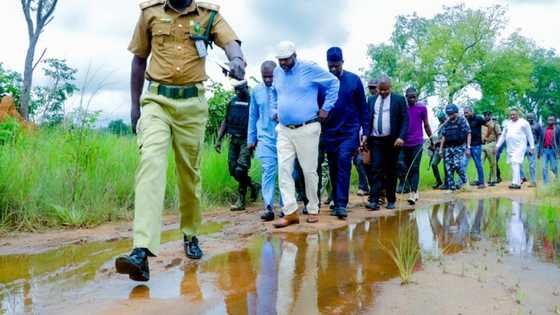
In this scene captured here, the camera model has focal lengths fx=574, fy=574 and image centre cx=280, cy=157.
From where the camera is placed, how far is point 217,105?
1058cm

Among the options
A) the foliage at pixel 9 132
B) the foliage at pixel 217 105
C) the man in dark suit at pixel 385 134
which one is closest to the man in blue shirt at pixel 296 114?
the man in dark suit at pixel 385 134

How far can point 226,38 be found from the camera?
3945mm

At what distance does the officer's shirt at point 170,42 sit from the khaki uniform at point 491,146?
1118 centimetres

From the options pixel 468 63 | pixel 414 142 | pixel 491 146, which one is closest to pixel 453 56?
pixel 468 63

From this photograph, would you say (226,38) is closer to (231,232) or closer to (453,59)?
(231,232)

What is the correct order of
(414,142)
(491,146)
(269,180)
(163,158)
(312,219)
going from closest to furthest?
(163,158) → (312,219) → (269,180) → (414,142) → (491,146)

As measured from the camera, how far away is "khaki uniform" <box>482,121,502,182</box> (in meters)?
13.8

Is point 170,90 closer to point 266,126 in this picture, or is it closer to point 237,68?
point 237,68

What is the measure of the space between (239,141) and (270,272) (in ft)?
13.2

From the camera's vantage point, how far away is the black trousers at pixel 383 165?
769 centimetres

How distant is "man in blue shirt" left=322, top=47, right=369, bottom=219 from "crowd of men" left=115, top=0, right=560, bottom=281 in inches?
0.5

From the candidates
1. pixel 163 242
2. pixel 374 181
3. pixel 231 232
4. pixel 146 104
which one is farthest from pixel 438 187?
pixel 146 104

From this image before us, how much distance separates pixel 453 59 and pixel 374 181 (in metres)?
34.6

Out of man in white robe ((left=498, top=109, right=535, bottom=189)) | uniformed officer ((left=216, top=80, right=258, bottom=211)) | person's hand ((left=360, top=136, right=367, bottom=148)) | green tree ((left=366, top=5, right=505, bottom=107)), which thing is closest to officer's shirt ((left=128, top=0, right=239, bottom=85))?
uniformed officer ((left=216, top=80, right=258, bottom=211))
